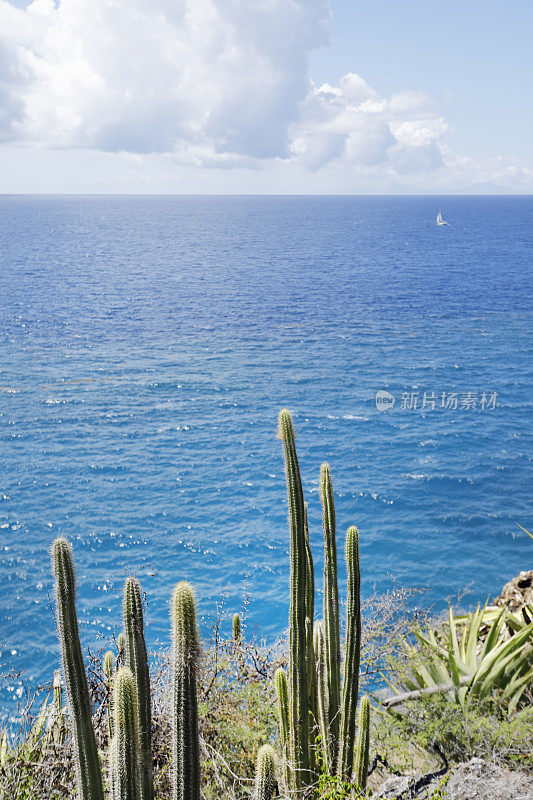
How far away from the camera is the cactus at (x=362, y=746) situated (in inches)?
303

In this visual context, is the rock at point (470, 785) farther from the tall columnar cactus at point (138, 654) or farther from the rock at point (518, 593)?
the rock at point (518, 593)

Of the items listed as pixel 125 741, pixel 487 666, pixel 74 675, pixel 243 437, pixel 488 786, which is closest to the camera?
pixel 125 741

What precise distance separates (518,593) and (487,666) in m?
2.01

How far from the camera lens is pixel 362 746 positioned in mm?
7680

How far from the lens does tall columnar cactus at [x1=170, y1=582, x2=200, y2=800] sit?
4516 millimetres

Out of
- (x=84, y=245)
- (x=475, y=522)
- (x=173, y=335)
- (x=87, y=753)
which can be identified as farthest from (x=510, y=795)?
(x=84, y=245)

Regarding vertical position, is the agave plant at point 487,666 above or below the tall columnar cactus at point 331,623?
below

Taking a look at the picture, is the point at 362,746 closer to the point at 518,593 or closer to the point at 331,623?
the point at 331,623

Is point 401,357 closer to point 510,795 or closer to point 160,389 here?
point 160,389

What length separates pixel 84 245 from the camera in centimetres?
11375

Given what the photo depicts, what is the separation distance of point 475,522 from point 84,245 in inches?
3994

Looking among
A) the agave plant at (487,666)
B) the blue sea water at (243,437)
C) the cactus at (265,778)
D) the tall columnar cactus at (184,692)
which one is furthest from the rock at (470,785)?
the blue sea water at (243,437)

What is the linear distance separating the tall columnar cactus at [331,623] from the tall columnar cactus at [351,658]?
225 millimetres

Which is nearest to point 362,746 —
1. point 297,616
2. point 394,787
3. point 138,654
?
point 394,787
